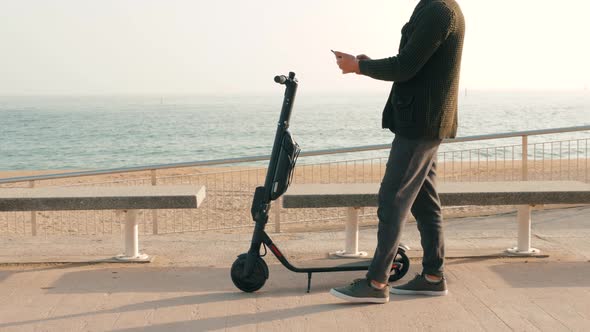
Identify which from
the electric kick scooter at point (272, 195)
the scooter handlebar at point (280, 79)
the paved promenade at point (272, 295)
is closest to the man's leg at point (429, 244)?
the paved promenade at point (272, 295)

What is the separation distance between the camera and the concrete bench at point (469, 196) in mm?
5898

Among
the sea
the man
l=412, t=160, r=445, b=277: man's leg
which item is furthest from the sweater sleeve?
the sea

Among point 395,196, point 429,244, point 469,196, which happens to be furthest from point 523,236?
point 395,196

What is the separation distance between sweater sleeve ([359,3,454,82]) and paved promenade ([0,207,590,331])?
1.34m

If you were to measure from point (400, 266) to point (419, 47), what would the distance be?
154 cm

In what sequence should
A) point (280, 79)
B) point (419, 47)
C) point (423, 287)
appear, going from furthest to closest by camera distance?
1. point (423, 287)
2. point (280, 79)
3. point (419, 47)

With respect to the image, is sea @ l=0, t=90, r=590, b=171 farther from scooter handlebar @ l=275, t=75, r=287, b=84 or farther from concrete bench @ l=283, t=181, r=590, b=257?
scooter handlebar @ l=275, t=75, r=287, b=84

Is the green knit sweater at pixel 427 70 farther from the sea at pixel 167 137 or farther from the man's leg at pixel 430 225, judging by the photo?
the sea at pixel 167 137

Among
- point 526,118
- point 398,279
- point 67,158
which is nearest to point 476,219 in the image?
point 398,279

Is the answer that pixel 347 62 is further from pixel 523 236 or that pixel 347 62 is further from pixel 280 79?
pixel 523 236

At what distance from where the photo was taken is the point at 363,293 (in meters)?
5.04

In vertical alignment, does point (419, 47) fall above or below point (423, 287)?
above

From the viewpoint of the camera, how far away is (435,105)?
4.88m

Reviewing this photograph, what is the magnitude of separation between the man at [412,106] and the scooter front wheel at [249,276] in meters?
0.47
